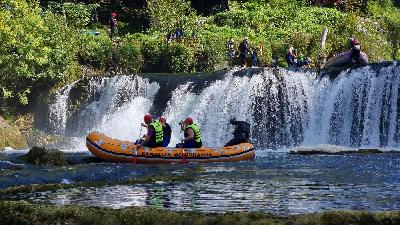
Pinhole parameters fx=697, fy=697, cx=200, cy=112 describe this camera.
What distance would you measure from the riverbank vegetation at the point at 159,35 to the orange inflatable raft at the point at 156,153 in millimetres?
10586

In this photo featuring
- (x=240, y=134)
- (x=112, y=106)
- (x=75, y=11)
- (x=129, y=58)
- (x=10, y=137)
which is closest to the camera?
(x=240, y=134)

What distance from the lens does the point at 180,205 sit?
879cm

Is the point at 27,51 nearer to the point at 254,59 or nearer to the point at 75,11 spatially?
the point at 254,59

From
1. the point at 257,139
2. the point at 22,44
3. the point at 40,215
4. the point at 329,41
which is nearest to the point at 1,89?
the point at 22,44

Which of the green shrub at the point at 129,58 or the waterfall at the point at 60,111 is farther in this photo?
the green shrub at the point at 129,58

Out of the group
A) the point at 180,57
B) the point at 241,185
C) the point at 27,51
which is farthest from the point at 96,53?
the point at 241,185

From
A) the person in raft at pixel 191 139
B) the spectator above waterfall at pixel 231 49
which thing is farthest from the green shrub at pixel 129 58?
the person in raft at pixel 191 139

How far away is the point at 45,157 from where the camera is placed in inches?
632

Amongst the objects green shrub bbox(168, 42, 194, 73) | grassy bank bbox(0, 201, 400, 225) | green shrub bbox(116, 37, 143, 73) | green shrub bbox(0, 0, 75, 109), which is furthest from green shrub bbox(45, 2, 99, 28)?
grassy bank bbox(0, 201, 400, 225)

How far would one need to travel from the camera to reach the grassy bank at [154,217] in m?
4.62

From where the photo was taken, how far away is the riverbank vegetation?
2791 cm

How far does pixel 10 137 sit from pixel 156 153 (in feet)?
34.4

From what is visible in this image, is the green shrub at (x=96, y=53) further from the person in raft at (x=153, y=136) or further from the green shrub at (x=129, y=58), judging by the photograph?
the person in raft at (x=153, y=136)

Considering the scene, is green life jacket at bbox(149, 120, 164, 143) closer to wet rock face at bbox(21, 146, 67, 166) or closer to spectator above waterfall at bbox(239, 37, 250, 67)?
wet rock face at bbox(21, 146, 67, 166)
